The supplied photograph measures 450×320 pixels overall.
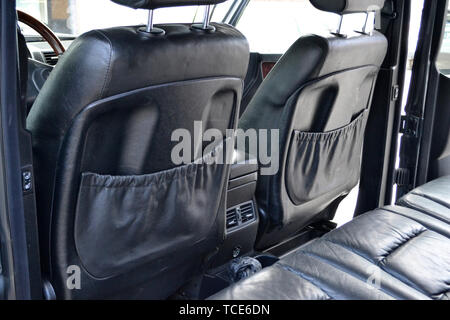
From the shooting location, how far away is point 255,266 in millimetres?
1943

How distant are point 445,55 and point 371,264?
4.41ft

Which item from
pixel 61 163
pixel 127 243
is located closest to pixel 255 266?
pixel 127 243

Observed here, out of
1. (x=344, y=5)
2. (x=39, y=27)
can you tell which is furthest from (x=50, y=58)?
(x=344, y=5)

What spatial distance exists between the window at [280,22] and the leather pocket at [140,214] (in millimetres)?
2210

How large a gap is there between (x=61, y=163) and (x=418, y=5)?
1760 millimetres

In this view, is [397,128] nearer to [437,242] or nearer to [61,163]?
[437,242]

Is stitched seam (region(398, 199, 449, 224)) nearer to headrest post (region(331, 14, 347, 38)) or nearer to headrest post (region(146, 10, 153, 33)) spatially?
headrest post (region(331, 14, 347, 38))

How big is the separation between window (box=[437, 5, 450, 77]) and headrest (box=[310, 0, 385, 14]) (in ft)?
2.07

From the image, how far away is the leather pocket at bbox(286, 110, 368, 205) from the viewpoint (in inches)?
80.9

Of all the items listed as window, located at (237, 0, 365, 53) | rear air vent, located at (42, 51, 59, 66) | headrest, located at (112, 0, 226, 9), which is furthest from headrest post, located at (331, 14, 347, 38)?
window, located at (237, 0, 365, 53)

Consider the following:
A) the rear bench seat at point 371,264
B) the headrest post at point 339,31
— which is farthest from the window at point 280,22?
the rear bench seat at point 371,264

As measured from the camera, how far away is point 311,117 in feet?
6.75

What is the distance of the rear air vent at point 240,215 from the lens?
2033mm

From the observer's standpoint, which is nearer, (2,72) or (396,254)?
(2,72)
